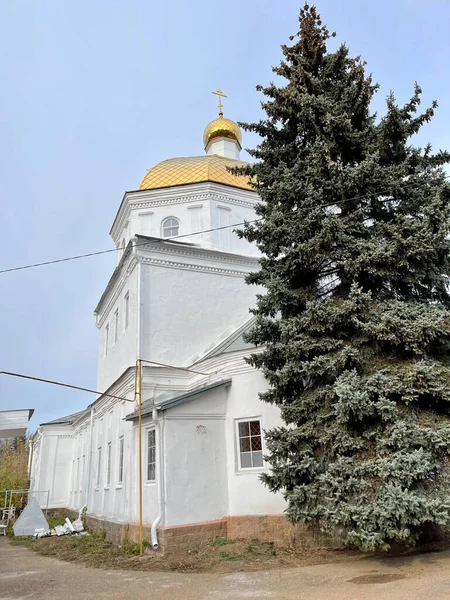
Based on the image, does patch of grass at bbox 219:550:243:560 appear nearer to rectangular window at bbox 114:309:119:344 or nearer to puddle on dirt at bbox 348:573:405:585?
puddle on dirt at bbox 348:573:405:585

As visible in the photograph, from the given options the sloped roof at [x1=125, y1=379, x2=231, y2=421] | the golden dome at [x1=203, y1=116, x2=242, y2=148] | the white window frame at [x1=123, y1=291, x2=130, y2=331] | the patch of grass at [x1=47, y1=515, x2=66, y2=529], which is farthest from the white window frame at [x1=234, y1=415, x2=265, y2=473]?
the golden dome at [x1=203, y1=116, x2=242, y2=148]

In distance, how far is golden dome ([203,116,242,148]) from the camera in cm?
2153

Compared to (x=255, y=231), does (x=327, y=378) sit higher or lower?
lower

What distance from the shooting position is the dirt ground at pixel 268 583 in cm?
603

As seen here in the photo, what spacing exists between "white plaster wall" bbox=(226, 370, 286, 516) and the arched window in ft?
22.6

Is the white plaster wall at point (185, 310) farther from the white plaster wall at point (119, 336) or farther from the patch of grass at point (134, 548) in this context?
the patch of grass at point (134, 548)

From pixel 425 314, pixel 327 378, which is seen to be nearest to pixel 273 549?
pixel 327 378

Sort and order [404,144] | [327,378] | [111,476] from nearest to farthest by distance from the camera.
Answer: [327,378], [404,144], [111,476]

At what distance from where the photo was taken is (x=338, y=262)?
26.9 feet

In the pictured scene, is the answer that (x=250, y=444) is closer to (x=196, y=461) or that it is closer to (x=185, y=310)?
(x=196, y=461)

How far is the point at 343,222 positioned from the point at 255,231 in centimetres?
178

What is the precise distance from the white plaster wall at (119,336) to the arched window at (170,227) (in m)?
2.29

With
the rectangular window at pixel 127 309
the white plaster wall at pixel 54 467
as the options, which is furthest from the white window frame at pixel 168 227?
the white plaster wall at pixel 54 467

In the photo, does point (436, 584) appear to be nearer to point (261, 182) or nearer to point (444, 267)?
point (444, 267)
